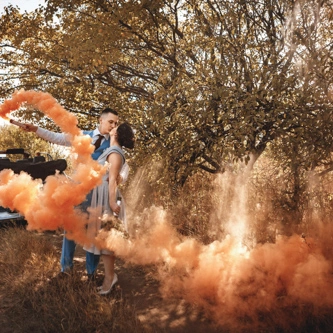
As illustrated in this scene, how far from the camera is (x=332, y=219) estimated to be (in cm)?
490

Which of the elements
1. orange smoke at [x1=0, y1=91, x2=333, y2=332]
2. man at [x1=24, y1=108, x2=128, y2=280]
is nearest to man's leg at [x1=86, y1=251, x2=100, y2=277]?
man at [x1=24, y1=108, x2=128, y2=280]

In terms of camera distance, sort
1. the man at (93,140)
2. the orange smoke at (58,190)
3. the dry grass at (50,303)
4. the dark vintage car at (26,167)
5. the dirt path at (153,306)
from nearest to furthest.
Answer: the dry grass at (50,303) < the dirt path at (153,306) < the orange smoke at (58,190) < the man at (93,140) < the dark vintage car at (26,167)

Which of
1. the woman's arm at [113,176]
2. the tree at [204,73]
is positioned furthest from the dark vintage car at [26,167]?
the woman's arm at [113,176]

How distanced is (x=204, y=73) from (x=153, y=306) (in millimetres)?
3041

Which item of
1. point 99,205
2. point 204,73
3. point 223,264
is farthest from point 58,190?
point 204,73

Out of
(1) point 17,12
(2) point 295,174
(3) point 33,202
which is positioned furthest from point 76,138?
(1) point 17,12

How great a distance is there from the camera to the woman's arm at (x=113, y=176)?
14.1ft

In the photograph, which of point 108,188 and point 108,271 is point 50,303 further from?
point 108,188

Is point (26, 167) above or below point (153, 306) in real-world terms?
above

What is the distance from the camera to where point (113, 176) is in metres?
4.32

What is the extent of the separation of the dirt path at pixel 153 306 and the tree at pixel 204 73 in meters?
1.66

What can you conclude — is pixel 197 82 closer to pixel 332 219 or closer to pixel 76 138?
pixel 76 138

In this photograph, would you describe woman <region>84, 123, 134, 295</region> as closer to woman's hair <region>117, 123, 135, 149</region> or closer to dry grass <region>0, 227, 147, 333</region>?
woman's hair <region>117, 123, 135, 149</region>

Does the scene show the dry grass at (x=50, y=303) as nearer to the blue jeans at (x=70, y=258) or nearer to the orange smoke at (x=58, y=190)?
the blue jeans at (x=70, y=258)
